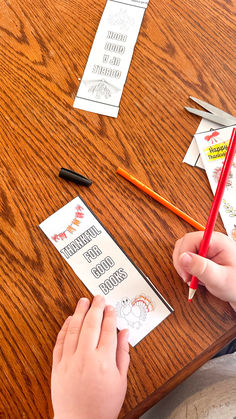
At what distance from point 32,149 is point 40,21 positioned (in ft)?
0.97

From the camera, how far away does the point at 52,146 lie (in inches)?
28.0

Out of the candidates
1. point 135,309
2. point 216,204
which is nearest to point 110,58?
point 216,204

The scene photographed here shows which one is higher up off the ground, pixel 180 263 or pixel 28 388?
pixel 180 263

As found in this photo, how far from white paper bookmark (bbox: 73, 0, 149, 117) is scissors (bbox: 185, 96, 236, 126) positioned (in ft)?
0.53

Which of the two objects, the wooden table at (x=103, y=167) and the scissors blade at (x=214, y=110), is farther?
the scissors blade at (x=214, y=110)

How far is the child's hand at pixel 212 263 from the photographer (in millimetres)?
601

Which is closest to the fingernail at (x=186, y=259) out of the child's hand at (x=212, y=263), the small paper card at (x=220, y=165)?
the child's hand at (x=212, y=263)

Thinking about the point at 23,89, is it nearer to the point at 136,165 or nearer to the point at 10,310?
the point at 136,165

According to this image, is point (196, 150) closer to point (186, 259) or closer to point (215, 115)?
point (215, 115)

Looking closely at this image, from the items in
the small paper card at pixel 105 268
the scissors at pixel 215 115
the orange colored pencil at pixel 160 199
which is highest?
the scissors at pixel 215 115

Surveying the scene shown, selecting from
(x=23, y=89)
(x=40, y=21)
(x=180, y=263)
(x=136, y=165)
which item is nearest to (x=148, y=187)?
(x=136, y=165)

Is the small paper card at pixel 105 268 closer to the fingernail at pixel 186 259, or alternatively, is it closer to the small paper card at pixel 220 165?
the fingernail at pixel 186 259

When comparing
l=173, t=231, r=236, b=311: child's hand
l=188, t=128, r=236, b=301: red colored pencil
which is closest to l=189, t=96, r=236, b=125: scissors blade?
l=188, t=128, r=236, b=301: red colored pencil

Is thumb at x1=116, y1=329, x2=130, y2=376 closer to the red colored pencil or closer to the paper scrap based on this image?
the red colored pencil
